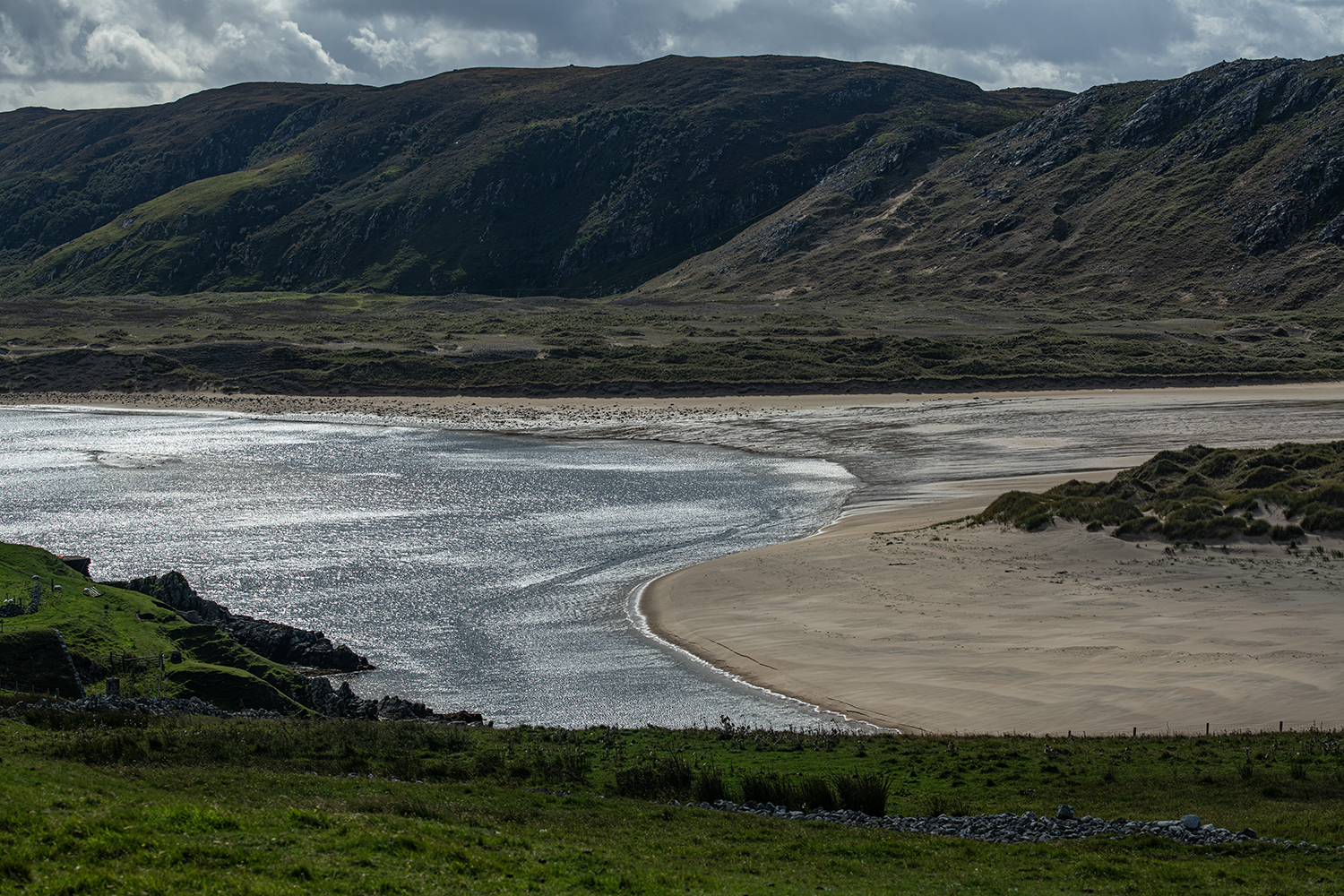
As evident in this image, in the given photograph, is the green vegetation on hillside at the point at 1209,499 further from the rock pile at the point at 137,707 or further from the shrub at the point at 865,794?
the rock pile at the point at 137,707

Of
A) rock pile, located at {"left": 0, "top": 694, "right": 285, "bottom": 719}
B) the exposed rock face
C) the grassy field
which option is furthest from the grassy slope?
the grassy field

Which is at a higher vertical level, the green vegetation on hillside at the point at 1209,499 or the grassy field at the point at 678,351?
the grassy field at the point at 678,351

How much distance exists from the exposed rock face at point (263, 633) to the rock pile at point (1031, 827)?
13.0m

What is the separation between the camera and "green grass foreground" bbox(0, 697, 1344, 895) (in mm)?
10062

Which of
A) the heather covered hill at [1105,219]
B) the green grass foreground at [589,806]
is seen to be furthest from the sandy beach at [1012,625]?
the heather covered hill at [1105,219]

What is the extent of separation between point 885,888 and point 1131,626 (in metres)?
15.7

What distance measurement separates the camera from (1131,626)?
24.5 m

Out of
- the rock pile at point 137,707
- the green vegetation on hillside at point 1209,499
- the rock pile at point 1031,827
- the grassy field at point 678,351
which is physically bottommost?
the rock pile at point 137,707

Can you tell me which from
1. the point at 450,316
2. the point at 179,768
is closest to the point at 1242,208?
the point at 450,316

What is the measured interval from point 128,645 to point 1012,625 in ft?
64.7

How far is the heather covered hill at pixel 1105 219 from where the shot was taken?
12850 cm

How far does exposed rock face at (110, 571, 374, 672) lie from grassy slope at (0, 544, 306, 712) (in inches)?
63.8

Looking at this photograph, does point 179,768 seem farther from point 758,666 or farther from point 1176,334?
point 1176,334

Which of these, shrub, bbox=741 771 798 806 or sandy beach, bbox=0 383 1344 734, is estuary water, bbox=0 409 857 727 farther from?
shrub, bbox=741 771 798 806
